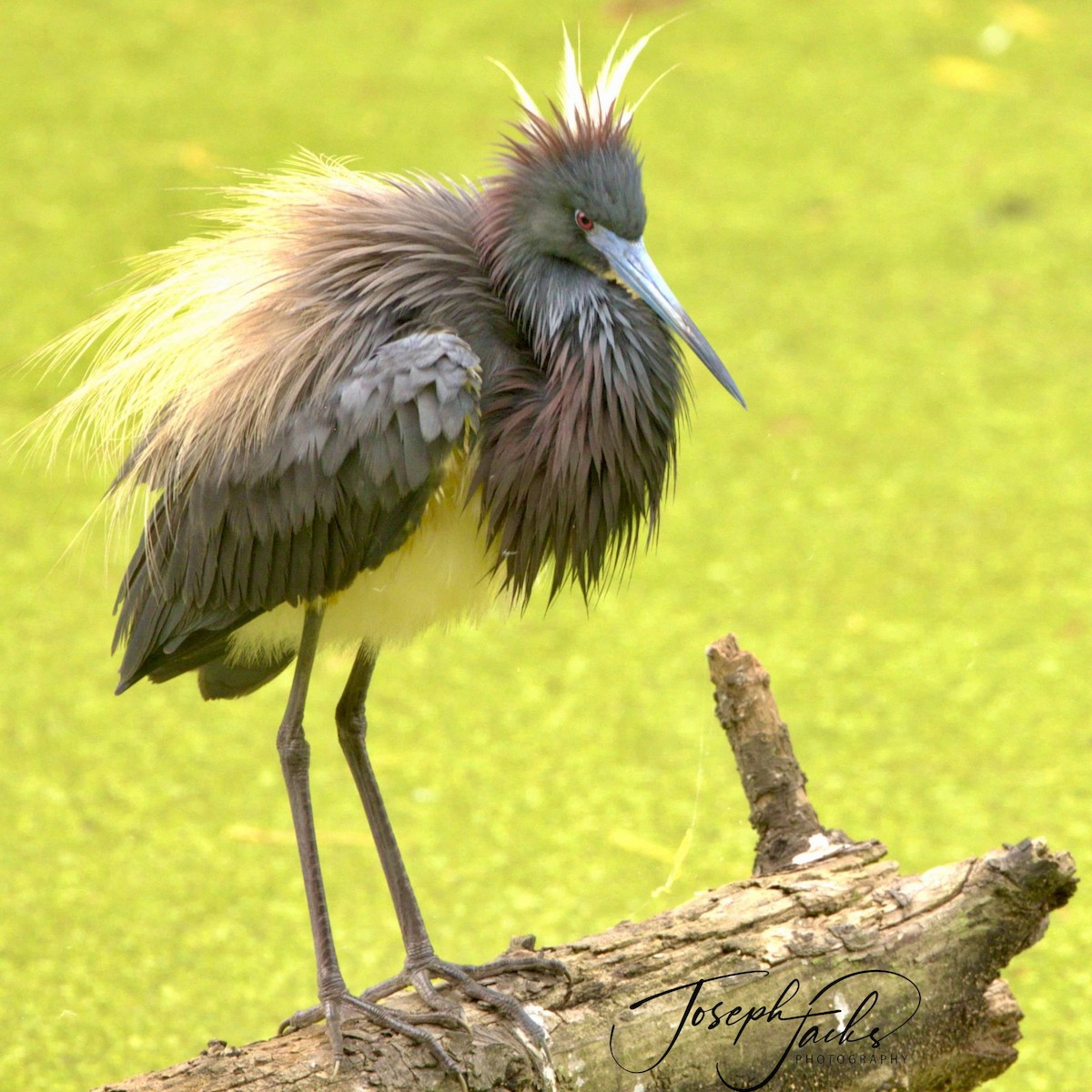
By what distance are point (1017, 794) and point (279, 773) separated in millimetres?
1379

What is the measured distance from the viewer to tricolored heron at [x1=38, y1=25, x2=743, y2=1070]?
1.97 meters

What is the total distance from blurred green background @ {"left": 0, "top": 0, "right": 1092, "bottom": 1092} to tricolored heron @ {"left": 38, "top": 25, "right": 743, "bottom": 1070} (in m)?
0.61

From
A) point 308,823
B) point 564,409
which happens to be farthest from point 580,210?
point 308,823

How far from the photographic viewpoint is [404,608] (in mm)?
2184

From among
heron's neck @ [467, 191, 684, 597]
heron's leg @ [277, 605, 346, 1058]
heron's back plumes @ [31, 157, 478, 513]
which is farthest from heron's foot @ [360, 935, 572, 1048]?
heron's back plumes @ [31, 157, 478, 513]

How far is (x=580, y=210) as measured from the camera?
2053mm

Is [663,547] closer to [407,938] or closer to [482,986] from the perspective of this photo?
[407,938]

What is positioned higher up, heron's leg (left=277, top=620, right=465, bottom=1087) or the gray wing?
the gray wing

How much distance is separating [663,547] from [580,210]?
1632 mm

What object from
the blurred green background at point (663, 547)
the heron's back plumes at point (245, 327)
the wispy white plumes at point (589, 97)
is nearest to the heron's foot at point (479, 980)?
the blurred green background at point (663, 547)

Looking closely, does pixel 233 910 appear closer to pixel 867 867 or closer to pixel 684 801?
pixel 684 801

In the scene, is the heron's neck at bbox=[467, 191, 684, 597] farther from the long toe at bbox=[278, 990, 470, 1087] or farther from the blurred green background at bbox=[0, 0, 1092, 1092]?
the blurred green background at bbox=[0, 0, 1092, 1092]

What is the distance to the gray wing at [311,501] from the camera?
75.1 inches

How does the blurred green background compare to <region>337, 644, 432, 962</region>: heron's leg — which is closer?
<region>337, 644, 432, 962</region>: heron's leg
